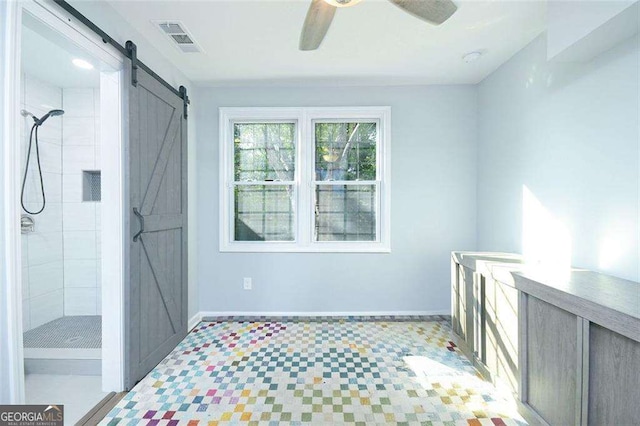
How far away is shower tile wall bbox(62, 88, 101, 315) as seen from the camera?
317 centimetres

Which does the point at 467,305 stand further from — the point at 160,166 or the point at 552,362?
the point at 160,166

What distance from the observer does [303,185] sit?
3252 mm

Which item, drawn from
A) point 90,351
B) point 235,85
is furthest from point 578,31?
point 90,351

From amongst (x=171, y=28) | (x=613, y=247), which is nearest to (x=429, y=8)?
(x=613, y=247)

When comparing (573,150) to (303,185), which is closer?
(573,150)

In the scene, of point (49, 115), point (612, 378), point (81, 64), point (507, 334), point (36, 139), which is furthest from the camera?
point (36, 139)

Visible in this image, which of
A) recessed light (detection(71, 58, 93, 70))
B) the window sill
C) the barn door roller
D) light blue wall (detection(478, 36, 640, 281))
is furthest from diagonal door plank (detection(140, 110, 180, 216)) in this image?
light blue wall (detection(478, 36, 640, 281))

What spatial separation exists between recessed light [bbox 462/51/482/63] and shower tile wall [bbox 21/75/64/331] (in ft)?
13.0

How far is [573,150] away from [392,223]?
1.63 meters

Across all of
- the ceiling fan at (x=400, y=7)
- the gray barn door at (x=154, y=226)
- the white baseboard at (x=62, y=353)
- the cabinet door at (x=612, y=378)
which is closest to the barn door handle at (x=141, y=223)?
the gray barn door at (x=154, y=226)

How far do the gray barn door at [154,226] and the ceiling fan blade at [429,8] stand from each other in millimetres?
1791

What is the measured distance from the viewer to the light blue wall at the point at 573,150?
1.61 m

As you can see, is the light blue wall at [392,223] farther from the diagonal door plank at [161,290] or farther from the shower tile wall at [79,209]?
the shower tile wall at [79,209]

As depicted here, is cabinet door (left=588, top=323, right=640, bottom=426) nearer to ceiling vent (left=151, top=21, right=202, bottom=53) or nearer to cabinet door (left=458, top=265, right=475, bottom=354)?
cabinet door (left=458, top=265, right=475, bottom=354)
